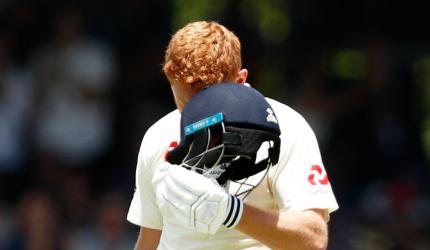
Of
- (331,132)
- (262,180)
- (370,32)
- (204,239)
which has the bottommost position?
(331,132)

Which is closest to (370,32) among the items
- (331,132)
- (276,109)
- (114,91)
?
(331,132)

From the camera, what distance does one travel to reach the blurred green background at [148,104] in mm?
7738

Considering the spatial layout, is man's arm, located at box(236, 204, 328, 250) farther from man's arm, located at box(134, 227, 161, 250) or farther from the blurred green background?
the blurred green background

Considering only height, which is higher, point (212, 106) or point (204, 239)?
point (212, 106)


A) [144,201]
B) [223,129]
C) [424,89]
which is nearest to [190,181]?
[223,129]

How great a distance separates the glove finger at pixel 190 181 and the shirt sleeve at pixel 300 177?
452mm

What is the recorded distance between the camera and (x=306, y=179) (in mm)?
3459

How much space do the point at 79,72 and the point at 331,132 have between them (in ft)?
6.13

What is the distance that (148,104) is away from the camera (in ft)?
26.8

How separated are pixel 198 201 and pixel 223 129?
23 centimetres

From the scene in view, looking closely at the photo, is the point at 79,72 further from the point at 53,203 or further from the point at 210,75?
the point at 210,75

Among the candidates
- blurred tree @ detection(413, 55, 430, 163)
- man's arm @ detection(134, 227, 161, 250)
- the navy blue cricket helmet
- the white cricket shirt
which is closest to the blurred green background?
blurred tree @ detection(413, 55, 430, 163)

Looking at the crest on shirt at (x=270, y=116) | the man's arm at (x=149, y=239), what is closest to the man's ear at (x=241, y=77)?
the crest on shirt at (x=270, y=116)

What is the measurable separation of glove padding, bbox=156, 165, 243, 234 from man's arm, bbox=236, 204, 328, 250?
9 cm
